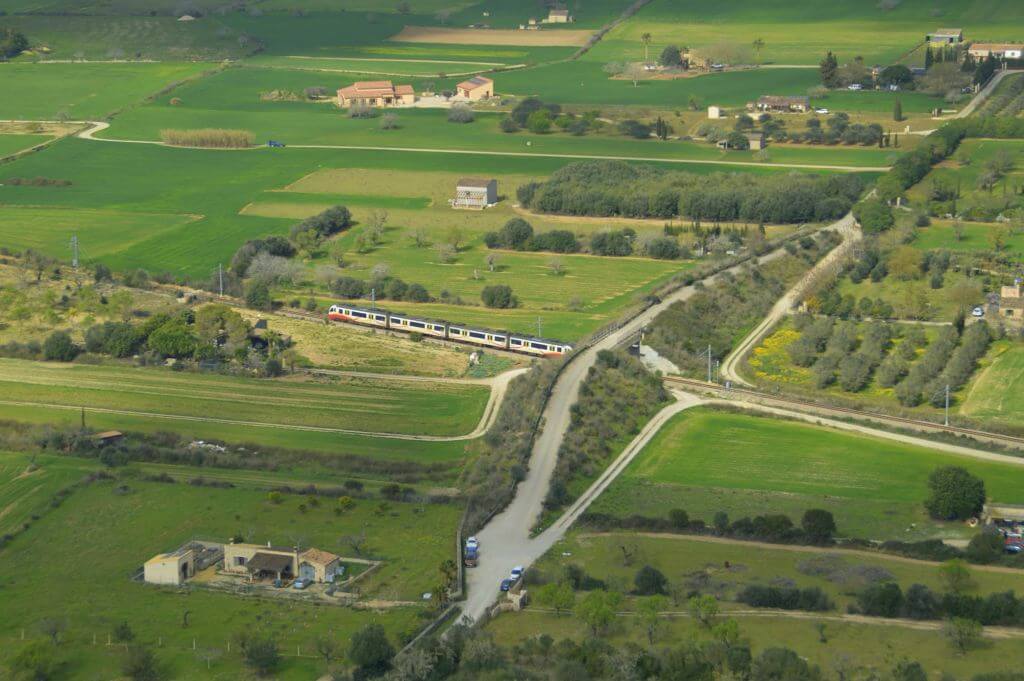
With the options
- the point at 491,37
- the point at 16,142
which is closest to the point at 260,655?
the point at 16,142

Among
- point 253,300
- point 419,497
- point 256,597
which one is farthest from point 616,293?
point 256,597

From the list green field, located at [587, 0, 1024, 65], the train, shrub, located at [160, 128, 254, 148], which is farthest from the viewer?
green field, located at [587, 0, 1024, 65]

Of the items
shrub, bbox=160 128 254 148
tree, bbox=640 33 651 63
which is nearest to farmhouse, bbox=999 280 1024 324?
shrub, bbox=160 128 254 148

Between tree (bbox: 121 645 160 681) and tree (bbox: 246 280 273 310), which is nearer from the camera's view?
tree (bbox: 121 645 160 681)

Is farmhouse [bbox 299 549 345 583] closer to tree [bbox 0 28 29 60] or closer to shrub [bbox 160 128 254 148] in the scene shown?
shrub [bbox 160 128 254 148]

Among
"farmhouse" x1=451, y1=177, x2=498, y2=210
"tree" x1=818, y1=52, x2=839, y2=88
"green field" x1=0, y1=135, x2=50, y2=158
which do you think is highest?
"tree" x1=818, y1=52, x2=839, y2=88

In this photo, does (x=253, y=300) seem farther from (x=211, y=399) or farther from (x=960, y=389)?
(x=960, y=389)

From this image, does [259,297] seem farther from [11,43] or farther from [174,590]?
[11,43]
